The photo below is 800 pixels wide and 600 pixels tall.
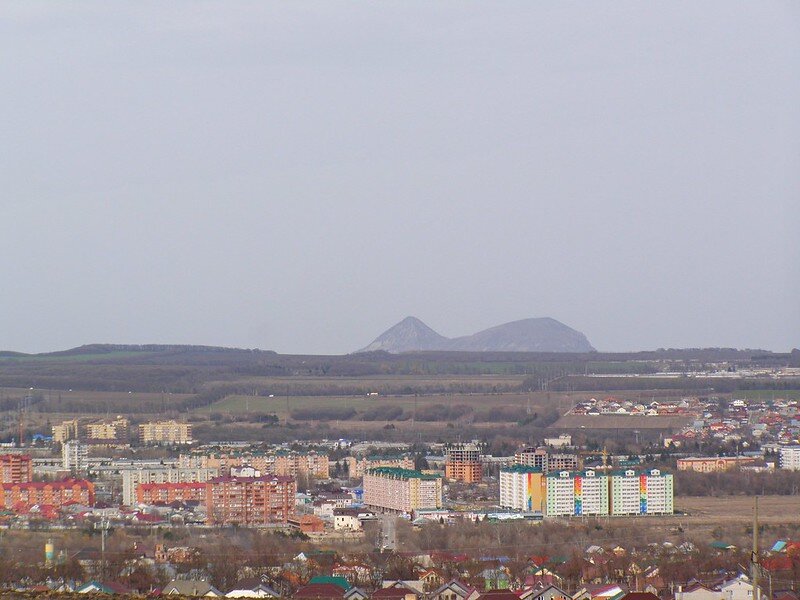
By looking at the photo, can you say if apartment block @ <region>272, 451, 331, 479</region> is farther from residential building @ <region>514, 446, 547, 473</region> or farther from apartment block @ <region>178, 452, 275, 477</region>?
residential building @ <region>514, 446, 547, 473</region>

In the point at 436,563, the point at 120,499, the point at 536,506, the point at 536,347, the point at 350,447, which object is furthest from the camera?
the point at 536,347

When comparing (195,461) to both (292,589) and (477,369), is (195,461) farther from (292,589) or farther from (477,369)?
(477,369)

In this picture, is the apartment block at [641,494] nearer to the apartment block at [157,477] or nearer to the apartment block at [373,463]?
the apartment block at [373,463]

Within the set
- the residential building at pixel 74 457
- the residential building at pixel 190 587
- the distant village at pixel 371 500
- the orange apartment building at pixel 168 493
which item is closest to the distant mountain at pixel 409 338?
the distant village at pixel 371 500

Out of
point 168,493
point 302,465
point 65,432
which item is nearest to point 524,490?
point 168,493

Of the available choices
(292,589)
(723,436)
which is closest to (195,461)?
(723,436)
